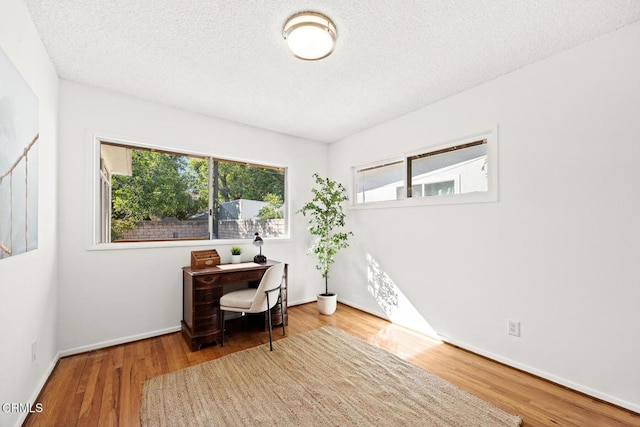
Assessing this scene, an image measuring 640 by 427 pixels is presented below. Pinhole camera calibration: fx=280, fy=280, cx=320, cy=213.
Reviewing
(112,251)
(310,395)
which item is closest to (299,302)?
(310,395)

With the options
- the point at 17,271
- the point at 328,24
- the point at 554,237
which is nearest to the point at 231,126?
the point at 328,24

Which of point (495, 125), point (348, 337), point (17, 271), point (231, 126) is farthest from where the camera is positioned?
point (231, 126)

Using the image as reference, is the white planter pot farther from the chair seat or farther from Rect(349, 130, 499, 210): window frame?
Rect(349, 130, 499, 210): window frame

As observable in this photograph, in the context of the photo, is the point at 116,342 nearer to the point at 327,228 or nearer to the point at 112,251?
the point at 112,251

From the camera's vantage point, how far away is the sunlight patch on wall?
323cm

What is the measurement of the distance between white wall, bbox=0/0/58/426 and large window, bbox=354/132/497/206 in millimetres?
3341

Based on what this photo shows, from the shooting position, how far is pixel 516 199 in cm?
246

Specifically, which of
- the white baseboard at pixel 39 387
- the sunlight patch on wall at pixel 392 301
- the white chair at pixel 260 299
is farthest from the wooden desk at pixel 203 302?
the sunlight patch on wall at pixel 392 301

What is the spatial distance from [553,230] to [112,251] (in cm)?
403

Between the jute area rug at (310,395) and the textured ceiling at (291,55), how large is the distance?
2.60 meters

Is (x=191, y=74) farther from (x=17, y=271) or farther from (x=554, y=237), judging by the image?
(x=554, y=237)

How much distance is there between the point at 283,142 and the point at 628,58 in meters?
3.47

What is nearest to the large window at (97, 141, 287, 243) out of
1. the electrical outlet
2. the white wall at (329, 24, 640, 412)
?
the white wall at (329, 24, 640, 412)

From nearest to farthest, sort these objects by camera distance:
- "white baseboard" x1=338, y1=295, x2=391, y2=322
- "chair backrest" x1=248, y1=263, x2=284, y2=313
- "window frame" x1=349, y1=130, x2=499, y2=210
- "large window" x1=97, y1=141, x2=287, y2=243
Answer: "window frame" x1=349, y1=130, x2=499, y2=210 < "chair backrest" x1=248, y1=263, x2=284, y2=313 < "large window" x1=97, y1=141, x2=287, y2=243 < "white baseboard" x1=338, y1=295, x2=391, y2=322
